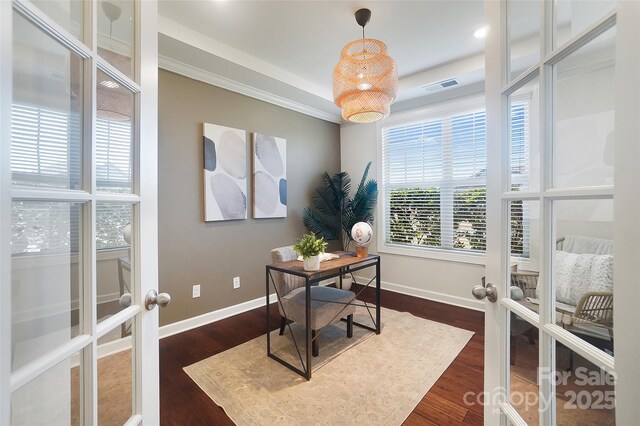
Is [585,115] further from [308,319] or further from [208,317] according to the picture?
[208,317]

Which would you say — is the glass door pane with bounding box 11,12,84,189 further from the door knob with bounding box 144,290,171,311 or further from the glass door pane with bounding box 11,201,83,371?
the door knob with bounding box 144,290,171,311

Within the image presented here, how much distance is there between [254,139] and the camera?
3.16m

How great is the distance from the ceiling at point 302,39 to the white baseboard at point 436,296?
8.10 ft

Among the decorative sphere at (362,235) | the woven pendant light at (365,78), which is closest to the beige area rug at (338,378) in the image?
the decorative sphere at (362,235)

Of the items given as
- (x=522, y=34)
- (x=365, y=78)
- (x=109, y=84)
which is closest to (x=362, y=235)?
(x=365, y=78)

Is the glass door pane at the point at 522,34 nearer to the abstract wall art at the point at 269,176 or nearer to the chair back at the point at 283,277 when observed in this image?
the chair back at the point at 283,277

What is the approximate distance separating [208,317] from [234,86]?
8.06 feet

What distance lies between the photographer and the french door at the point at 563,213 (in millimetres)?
489

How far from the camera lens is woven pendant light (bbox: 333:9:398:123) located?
6.68 ft

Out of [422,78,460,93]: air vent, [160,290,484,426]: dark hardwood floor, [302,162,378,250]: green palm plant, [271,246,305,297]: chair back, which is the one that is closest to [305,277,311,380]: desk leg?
[271,246,305,297]: chair back

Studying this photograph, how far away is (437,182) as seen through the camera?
3.47m

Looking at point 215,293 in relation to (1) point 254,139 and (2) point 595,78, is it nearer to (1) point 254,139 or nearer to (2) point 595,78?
(1) point 254,139

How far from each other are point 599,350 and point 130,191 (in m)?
1.24

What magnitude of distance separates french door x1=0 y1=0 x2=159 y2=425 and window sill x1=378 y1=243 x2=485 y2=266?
3.20 metres
